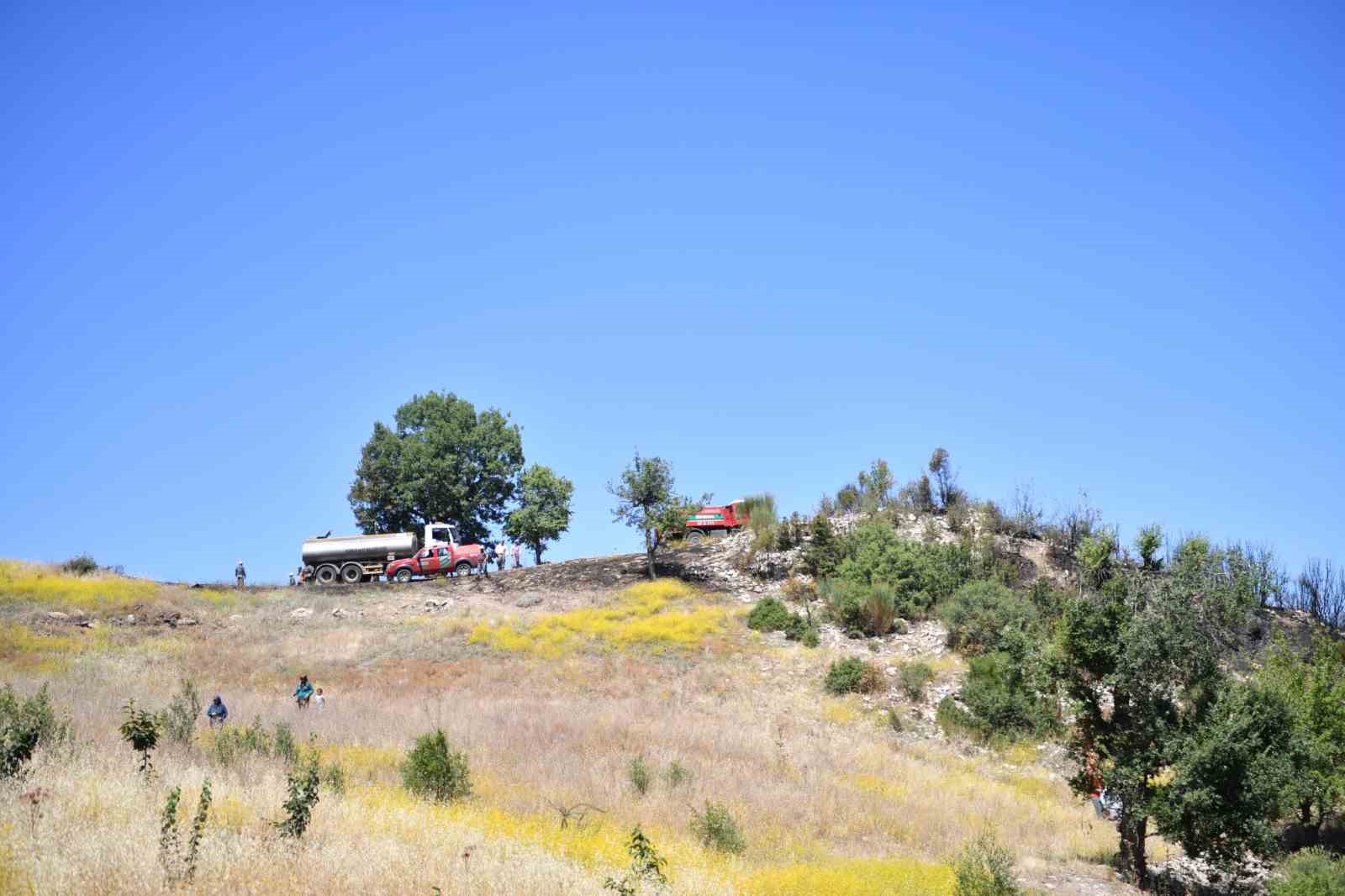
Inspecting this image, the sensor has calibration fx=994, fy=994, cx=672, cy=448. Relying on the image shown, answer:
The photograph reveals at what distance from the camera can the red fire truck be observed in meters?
55.7

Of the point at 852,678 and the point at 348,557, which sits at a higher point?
the point at 348,557

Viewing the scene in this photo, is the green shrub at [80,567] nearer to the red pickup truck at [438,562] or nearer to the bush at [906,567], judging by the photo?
the red pickup truck at [438,562]

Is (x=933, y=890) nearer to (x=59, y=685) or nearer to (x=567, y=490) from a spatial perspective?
(x=59, y=685)

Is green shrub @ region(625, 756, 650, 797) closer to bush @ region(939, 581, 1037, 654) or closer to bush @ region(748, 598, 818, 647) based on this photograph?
bush @ region(748, 598, 818, 647)

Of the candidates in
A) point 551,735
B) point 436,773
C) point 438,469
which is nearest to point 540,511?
point 438,469

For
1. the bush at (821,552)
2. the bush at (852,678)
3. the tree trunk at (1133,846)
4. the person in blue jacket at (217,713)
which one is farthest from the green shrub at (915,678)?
the person in blue jacket at (217,713)

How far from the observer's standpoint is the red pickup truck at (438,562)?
5116 cm

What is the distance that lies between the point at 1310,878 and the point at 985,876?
5.91m

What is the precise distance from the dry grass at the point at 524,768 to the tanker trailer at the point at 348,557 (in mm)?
7851

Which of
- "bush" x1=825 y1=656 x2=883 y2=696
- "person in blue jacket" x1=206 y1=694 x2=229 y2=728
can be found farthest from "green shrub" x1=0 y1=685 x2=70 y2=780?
"bush" x1=825 y1=656 x2=883 y2=696

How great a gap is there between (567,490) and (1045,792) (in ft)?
138

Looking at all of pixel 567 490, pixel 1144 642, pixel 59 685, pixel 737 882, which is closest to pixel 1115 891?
pixel 1144 642

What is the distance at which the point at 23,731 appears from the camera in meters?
14.7

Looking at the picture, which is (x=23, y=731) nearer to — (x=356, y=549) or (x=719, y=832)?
(x=719, y=832)
